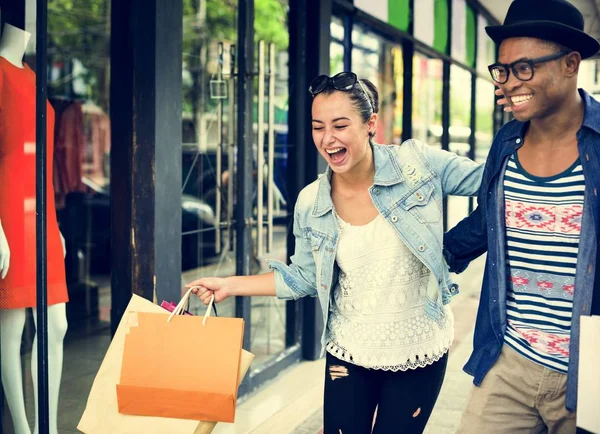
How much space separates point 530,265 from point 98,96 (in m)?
11.5

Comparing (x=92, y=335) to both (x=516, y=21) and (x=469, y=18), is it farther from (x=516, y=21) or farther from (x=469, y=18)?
(x=469, y=18)

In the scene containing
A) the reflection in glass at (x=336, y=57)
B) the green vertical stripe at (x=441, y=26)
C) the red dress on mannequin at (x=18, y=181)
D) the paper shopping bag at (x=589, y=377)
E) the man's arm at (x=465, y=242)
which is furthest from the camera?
the green vertical stripe at (x=441, y=26)

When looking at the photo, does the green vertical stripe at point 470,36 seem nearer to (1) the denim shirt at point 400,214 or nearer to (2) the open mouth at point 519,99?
(1) the denim shirt at point 400,214

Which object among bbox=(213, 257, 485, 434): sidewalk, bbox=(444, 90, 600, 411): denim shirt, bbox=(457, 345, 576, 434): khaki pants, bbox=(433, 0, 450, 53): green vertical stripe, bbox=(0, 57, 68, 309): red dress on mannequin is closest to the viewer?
bbox=(444, 90, 600, 411): denim shirt

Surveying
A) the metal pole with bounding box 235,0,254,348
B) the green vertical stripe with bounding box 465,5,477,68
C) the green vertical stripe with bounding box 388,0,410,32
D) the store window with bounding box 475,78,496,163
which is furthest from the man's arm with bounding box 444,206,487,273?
the store window with bounding box 475,78,496,163

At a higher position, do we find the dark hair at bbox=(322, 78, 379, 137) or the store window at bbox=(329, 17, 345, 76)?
the store window at bbox=(329, 17, 345, 76)

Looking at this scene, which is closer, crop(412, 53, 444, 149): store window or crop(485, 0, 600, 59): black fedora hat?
crop(485, 0, 600, 59): black fedora hat

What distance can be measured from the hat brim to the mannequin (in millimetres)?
2099

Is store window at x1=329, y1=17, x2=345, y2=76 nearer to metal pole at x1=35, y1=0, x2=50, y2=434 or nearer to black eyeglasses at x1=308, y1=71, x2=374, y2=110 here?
metal pole at x1=35, y1=0, x2=50, y2=434

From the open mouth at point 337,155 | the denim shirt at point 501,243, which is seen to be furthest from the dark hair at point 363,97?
the denim shirt at point 501,243

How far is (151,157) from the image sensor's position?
13.4 feet

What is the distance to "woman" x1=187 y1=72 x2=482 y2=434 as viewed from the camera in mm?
2764

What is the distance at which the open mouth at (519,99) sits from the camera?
7.70 feet

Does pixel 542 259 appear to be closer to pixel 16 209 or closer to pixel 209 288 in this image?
pixel 209 288
